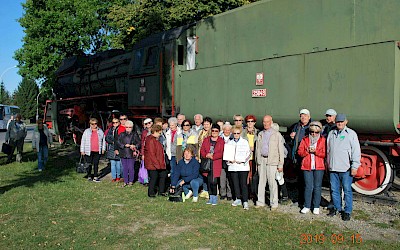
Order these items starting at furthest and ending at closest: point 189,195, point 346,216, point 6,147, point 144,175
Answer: point 6,147 → point 144,175 → point 189,195 → point 346,216

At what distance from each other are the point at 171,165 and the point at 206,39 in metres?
3.79

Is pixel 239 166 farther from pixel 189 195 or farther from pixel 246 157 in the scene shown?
pixel 189 195

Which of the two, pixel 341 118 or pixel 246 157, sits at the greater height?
pixel 341 118

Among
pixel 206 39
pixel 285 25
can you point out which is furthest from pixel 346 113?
pixel 206 39

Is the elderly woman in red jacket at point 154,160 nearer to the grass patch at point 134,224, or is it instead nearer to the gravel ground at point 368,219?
the grass patch at point 134,224

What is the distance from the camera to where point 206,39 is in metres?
10.3

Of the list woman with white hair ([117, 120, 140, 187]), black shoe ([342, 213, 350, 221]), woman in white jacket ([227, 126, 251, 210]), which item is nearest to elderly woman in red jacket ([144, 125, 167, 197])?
woman with white hair ([117, 120, 140, 187])

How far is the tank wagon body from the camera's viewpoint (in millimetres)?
6344

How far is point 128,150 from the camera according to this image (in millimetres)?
8961

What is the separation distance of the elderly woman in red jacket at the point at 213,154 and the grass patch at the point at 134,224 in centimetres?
29

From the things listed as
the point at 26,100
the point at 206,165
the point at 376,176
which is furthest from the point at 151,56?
the point at 26,100

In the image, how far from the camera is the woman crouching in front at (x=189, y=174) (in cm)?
750

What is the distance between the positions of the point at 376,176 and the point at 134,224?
431 cm

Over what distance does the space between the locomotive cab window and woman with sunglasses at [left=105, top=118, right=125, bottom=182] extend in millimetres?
2349
